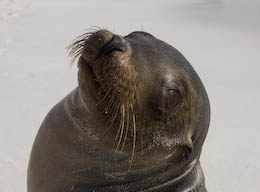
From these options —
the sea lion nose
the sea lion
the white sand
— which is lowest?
the white sand

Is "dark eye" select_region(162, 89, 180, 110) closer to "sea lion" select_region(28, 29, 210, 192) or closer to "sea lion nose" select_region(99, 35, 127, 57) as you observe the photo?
"sea lion" select_region(28, 29, 210, 192)

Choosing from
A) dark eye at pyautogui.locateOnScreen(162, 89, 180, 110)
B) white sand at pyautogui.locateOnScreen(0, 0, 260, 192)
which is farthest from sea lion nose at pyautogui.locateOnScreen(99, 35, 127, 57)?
white sand at pyautogui.locateOnScreen(0, 0, 260, 192)

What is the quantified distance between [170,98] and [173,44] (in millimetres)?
6844

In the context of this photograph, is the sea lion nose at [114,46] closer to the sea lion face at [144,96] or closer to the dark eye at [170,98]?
the sea lion face at [144,96]

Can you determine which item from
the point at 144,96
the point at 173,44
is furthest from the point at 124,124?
the point at 173,44

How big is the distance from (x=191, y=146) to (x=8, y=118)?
3.21 m

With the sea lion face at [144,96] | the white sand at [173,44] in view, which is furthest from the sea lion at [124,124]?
the white sand at [173,44]

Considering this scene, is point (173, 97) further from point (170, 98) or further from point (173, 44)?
point (173, 44)

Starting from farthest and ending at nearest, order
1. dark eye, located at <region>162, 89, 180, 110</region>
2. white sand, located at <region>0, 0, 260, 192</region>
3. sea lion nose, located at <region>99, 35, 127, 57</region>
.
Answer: white sand, located at <region>0, 0, 260, 192</region> < dark eye, located at <region>162, 89, 180, 110</region> < sea lion nose, located at <region>99, 35, 127, 57</region>

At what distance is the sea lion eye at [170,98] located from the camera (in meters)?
2.44

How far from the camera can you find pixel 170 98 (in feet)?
8.04

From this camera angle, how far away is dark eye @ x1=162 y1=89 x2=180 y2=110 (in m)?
2.44

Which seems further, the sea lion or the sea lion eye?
the sea lion eye

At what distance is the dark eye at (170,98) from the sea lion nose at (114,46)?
13.0 inches
